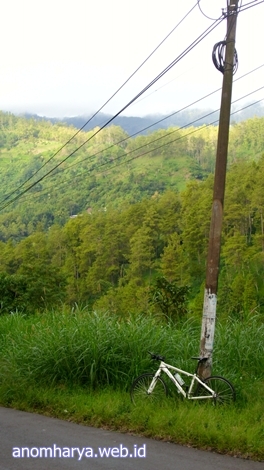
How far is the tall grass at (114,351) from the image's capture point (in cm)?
848

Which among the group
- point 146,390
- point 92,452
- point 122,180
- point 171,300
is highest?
point 122,180

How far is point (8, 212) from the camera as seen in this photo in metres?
168

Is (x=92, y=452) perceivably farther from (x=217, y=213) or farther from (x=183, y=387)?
(x=217, y=213)

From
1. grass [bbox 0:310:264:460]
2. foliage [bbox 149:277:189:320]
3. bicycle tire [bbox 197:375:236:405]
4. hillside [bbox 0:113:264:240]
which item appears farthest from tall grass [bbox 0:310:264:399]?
hillside [bbox 0:113:264:240]

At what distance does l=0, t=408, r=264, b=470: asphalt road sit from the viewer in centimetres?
539

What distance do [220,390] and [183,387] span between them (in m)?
0.55

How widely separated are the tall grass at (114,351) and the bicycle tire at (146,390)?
659mm

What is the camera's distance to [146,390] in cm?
755

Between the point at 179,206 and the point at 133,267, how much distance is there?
21.2 meters

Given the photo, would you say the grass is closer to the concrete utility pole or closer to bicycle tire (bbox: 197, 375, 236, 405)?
bicycle tire (bbox: 197, 375, 236, 405)

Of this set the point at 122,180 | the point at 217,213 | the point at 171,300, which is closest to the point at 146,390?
the point at 217,213

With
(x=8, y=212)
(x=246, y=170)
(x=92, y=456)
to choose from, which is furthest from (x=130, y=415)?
(x=8, y=212)

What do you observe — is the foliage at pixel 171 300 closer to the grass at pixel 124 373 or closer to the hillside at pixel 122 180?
the grass at pixel 124 373

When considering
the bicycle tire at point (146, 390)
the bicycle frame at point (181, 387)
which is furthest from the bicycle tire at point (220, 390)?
the bicycle tire at point (146, 390)
